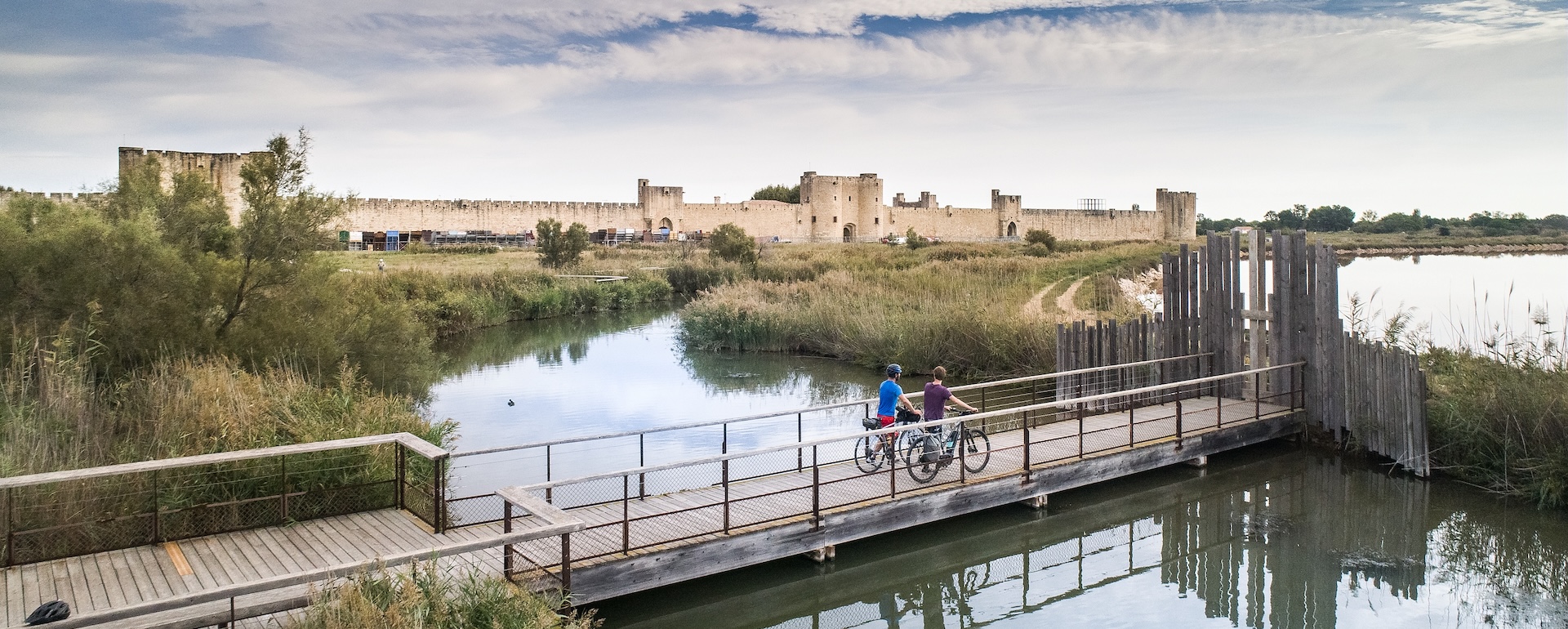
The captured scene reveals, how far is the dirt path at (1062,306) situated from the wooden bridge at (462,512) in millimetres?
5538

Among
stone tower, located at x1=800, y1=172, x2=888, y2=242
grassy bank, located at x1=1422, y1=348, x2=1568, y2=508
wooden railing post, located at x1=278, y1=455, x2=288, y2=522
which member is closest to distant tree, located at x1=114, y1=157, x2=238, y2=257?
wooden railing post, located at x1=278, y1=455, x2=288, y2=522

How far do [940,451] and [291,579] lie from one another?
466 cm

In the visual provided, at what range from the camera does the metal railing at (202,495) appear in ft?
19.0

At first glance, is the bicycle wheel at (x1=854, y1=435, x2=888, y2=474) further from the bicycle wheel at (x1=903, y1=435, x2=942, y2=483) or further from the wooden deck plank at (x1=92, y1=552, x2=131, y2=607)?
the wooden deck plank at (x1=92, y1=552, x2=131, y2=607)

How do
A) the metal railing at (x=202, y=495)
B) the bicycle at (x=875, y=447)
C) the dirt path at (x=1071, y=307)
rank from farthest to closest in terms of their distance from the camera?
the dirt path at (x=1071, y=307) → the bicycle at (x=875, y=447) → the metal railing at (x=202, y=495)

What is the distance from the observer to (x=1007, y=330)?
14852 mm

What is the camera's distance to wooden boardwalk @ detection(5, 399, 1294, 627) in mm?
5180

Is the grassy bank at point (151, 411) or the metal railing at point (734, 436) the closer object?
the grassy bank at point (151, 411)

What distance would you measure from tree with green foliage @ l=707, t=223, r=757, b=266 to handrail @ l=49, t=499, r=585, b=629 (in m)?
26.8

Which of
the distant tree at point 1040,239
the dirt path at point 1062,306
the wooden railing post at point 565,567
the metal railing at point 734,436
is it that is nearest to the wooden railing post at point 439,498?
the wooden railing post at point 565,567

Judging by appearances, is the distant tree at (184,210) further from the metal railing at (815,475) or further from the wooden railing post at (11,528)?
the metal railing at (815,475)

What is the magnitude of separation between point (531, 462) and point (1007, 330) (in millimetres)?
7528

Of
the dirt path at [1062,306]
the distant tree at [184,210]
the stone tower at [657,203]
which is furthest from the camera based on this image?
the stone tower at [657,203]

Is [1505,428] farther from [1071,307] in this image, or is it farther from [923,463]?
[1071,307]
